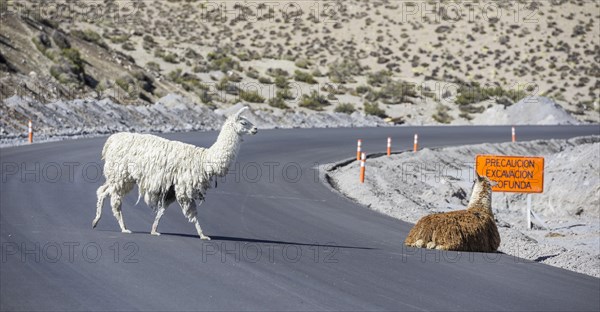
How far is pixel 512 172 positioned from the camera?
68.9ft

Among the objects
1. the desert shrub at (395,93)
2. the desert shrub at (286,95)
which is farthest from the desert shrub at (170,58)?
the desert shrub at (395,93)

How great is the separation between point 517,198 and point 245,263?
52.5 ft

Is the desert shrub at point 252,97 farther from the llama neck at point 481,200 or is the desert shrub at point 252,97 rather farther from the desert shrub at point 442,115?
the llama neck at point 481,200

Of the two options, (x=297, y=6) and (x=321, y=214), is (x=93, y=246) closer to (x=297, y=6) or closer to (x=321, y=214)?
(x=321, y=214)

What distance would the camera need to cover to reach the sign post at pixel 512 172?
20.8 m

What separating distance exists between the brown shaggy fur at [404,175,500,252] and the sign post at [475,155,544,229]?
5.63m

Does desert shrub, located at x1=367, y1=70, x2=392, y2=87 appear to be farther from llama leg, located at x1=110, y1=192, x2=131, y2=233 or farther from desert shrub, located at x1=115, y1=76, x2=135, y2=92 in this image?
llama leg, located at x1=110, y1=192, x2=131, y2=233

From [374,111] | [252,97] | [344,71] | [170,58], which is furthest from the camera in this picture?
[344,71]

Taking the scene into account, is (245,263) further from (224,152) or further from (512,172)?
(512,172)

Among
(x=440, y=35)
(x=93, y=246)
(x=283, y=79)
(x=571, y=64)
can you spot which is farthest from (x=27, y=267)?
(x=440, y=35)

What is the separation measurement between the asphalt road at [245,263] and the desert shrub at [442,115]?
3980 centimetres

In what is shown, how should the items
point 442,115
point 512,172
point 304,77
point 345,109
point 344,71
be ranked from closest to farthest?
point 512,172, point 345,109, point 442,115, point 304,77, point 344,71

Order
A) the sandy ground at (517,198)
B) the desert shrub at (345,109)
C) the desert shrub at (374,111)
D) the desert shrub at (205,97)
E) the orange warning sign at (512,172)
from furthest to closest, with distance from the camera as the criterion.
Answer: the desert shrub at (345,109)
the desert shrub at (374,111)
the desert shrub at (205,97)
the orange warning sign at (512,172)
the sandy ground at (517,198)

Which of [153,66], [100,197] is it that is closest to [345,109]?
[153,66]
